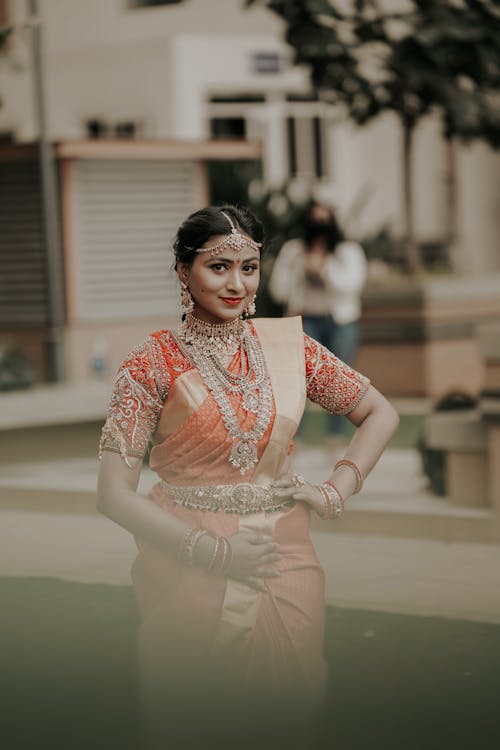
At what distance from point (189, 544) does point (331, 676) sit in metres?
2.92

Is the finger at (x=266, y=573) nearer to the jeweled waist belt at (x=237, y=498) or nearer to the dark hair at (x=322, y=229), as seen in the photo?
the jeweled waist belt at (x=237, y=498)

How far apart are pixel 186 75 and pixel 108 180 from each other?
21.3 feet

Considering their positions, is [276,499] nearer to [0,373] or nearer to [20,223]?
[0,373]

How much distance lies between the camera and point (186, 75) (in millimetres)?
25938

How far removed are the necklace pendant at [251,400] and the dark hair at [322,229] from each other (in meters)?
8.88

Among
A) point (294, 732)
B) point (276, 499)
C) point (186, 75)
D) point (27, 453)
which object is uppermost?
point (186, 75)

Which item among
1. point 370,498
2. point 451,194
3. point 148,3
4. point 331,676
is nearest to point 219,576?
point 331,676

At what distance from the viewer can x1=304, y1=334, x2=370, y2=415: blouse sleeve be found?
395 centimetres

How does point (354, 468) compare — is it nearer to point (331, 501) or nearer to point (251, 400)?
point (331, 501)

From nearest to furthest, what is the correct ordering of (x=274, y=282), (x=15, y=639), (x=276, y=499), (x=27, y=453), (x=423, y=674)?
(x=276, y=499) < (x=423, y=674) < (x=15, y=639) < (x=274, y=282) < (x=27, y=453)

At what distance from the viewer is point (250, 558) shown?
3.68m

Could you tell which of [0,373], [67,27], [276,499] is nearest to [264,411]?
[276,499]

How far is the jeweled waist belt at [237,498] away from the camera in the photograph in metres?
3.79

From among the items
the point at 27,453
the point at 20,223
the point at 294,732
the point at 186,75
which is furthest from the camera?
the point at 186,75
